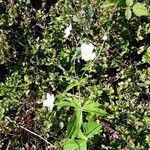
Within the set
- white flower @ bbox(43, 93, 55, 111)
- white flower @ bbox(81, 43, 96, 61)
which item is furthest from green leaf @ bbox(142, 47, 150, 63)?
white flower @ bbox(43, 93, 55, 111)

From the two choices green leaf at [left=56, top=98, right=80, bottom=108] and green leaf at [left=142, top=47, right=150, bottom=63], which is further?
green leaf at [left=142, top=47, right=150, bottom=63]

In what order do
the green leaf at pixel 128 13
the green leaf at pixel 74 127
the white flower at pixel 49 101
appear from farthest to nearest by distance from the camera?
the green leaf at pixel 128 13
the white flower at pixel 49 101
the green leaf at pixel 74 127

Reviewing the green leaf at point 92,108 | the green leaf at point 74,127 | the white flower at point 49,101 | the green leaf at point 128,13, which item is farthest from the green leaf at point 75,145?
the green leaf at point 128,13

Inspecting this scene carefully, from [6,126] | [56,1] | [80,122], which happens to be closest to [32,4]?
[56,1]

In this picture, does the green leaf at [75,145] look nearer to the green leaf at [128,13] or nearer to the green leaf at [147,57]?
the green leaf at [147,57]

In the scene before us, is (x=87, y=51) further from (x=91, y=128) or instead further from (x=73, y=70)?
(x=91, y=128)

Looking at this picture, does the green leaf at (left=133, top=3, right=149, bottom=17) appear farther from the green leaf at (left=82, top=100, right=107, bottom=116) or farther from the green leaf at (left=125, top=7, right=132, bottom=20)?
the green leaf at (left=82, top=100, right=107, bottom=116)

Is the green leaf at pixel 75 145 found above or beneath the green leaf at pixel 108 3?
beneath

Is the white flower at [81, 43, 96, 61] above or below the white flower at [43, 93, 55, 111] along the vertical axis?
above

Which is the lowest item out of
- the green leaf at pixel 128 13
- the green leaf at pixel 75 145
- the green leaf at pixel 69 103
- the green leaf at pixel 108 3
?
the green leaf at pixel 75 145

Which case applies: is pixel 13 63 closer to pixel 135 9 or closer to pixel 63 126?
pixel 63 126
